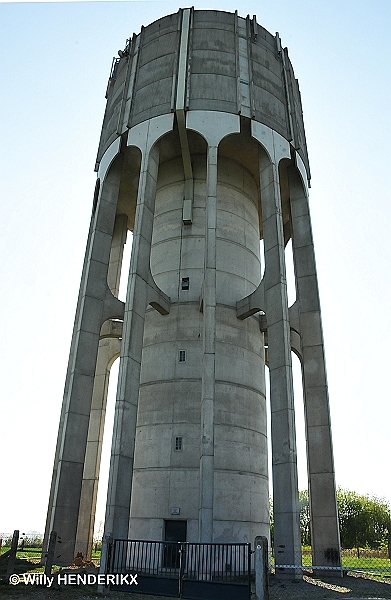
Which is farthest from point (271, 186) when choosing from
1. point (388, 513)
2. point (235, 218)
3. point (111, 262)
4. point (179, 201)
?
point (388, 513)

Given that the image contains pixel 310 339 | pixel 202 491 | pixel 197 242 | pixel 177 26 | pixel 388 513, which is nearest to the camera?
pixel 202 491

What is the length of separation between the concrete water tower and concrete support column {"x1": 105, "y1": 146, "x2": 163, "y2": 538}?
64 millimetres

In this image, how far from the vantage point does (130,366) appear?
57.2 ft

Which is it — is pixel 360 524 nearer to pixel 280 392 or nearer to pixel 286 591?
pixel 280 392

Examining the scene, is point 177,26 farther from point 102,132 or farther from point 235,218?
point 235,218

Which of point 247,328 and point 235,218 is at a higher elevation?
point 235,218

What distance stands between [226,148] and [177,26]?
22.4 feet

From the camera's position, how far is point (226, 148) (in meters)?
23.6

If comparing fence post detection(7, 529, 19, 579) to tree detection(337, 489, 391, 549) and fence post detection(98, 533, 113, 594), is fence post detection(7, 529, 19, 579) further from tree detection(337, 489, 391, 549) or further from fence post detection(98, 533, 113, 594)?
tree detection(337, 489, 391, 549)

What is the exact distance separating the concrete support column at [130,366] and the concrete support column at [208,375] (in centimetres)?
250

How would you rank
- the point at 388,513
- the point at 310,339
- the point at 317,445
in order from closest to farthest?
the point at 317,445
the point at 310,339
the point at 388,513

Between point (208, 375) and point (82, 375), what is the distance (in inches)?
211

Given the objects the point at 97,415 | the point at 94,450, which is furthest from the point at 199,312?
the point at 94,450

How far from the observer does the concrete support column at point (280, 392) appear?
15.6 m
